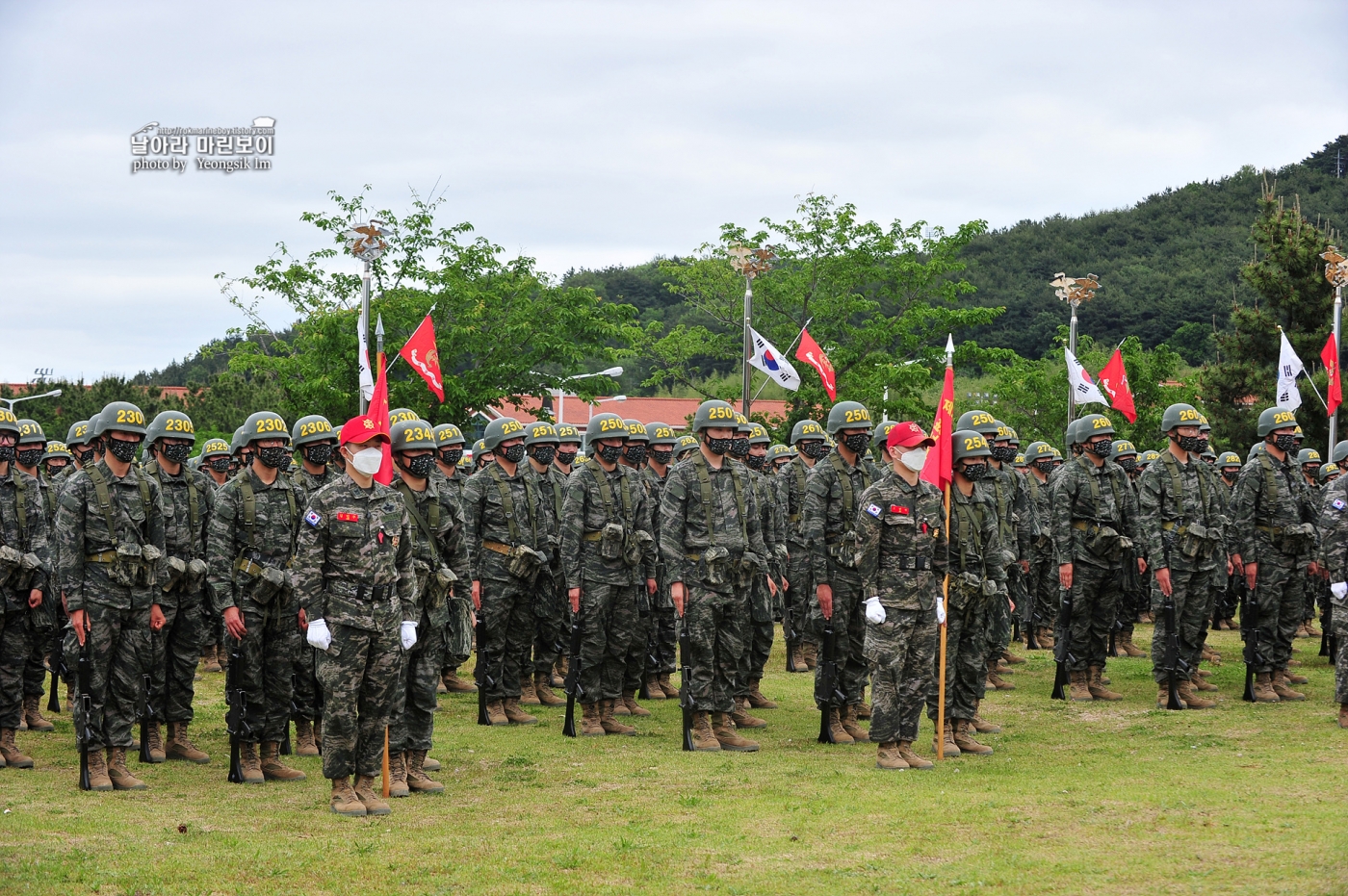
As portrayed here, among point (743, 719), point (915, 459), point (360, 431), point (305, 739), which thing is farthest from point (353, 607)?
point (743, 719)

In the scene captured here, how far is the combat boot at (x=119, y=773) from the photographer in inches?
380

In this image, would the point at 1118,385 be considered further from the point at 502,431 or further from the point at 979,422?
the point at 502,431

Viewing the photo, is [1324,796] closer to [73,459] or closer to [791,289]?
[73,459]

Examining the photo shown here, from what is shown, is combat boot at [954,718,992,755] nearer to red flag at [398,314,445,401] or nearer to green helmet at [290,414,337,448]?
green helmet at [290,414,337,448]

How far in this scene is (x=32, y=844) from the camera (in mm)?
→ 7797

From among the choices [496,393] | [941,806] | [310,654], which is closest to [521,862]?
[941,806]

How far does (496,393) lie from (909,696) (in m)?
23.0

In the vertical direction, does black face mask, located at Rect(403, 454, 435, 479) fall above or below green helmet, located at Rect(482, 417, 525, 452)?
below

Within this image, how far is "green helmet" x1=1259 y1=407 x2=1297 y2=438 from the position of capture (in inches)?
559

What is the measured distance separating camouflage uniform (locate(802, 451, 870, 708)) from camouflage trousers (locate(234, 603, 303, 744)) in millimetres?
4421

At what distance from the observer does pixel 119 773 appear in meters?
9.70

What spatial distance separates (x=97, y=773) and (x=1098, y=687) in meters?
9.86

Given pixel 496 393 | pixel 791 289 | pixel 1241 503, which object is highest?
pixel 791 289

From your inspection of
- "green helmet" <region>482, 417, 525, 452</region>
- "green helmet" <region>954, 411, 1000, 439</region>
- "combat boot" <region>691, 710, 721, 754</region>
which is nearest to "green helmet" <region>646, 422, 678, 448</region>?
"green helmet" <region>482, 417, 525, 452</region>
